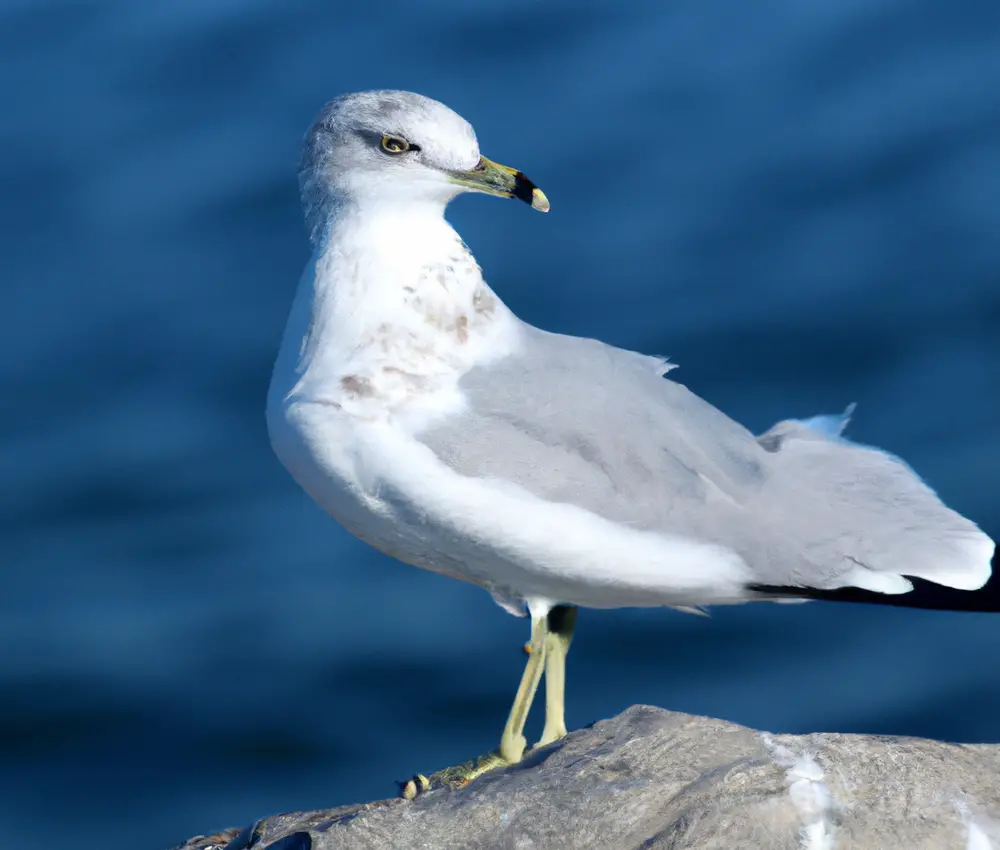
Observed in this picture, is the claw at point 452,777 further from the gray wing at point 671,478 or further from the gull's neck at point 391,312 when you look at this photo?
the gull's neck at point 391,312

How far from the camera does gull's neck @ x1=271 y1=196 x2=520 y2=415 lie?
4.31m

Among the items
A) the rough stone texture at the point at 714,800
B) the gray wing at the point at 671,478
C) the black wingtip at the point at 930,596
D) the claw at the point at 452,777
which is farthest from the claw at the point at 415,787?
the black wingtip at the point at 930,596

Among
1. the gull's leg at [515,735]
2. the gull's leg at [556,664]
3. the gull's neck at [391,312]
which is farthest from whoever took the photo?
the gull's leg at [556,664]

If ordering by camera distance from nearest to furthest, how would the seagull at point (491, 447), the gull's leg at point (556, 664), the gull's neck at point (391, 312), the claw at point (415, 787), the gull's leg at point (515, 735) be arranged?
1. the seagull at point (491, 447)
2. the gull's neck at point (391, 312)
3. the claw at point (415, 787)
4. the gull's leg at point (515, 735)
5. the gull's leg at point (556, 664)

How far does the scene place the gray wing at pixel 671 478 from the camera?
4.29 metres

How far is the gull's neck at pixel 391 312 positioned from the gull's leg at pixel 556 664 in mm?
941

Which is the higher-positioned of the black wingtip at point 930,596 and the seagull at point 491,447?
the seagull at point 491,447

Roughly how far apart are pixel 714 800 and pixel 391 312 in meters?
1.51

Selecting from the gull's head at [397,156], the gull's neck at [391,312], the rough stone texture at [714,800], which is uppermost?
the gull's head at [397,156]

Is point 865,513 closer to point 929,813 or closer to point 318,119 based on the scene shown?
point 929,813

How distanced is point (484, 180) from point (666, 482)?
94 centimetres

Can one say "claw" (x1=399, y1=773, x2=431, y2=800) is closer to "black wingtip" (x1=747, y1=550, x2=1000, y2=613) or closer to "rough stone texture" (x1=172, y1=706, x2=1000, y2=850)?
"rough stone texture" (x1=172, y1=706, x2=1000, y2=850)

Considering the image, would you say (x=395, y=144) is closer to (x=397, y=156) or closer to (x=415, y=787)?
(x=397, y=156)

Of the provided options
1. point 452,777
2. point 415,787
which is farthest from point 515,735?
point 415,787
